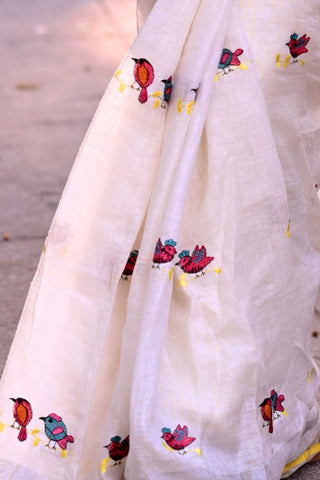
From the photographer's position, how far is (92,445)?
218cm

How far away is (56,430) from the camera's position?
2156 mm

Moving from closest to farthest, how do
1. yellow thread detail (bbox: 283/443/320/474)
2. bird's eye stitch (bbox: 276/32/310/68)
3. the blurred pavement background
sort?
bird's eye stitch (bbox: 276/32/310/68) → yellow thread detail (bbox: 283/443/320/474) → the blurred pavement background

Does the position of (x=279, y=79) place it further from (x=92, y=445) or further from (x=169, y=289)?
(x=92, y=445)

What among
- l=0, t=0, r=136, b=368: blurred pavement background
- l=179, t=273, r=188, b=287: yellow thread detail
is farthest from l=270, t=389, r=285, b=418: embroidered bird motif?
l=0, t=0, r=136, b=368: blurred pavement background

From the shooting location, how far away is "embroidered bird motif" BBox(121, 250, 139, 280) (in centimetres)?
218

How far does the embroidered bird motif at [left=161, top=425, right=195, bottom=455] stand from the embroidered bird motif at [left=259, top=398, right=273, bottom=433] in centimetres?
17

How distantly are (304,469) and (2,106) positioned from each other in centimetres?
407

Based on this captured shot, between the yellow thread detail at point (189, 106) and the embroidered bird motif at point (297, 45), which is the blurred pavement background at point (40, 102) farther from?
the embroidered bird motif at point (297, 45)

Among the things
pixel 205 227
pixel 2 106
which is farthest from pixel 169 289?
pixel 2 106

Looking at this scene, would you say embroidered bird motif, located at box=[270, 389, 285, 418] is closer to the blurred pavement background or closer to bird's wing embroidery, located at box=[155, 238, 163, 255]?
bird's wing embroidery, located at box=[155, 238, 163, 255]

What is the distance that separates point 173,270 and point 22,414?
43 cm

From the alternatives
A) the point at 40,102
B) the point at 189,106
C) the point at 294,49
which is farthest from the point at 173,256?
the point at 40,102

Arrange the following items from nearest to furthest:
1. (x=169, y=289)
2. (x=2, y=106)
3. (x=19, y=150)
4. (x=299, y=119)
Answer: (x=169, y=289) → (x=299, y=119) → (x=19, y=150) → (x=2, y=106)

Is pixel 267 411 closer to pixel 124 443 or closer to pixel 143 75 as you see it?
pixel 124 443
